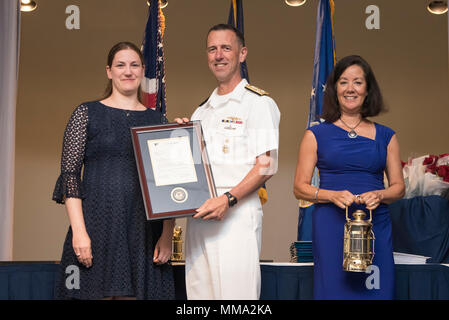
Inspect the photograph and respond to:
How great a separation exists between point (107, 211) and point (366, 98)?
1436 millimetres

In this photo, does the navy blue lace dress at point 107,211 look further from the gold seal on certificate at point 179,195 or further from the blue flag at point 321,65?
the blue flag at point 321,65

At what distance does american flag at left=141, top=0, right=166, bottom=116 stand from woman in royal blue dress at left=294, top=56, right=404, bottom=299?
2.10 m

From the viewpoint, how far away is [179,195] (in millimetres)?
2660

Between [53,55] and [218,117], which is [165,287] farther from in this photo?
[53,55]

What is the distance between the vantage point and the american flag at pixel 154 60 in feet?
16.2

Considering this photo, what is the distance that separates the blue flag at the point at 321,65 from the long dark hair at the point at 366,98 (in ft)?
6.07

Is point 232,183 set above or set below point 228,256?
above

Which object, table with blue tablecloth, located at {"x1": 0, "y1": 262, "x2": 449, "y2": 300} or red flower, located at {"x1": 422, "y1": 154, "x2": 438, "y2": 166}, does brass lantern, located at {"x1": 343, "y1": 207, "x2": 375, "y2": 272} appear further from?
red flower, located at {"x1": 422, "y1": 154, "x2": 438, "y2": 166}

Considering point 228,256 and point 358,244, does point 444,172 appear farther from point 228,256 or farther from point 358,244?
point 228,256

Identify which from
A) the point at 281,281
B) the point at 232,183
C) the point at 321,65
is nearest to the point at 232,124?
the point at 232,183

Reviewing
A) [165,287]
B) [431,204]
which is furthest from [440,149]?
[165,287]

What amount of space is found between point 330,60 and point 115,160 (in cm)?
285

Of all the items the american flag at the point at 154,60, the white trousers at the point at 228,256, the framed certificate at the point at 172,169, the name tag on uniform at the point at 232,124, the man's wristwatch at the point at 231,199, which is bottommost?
the white trousers at the point at 228,256

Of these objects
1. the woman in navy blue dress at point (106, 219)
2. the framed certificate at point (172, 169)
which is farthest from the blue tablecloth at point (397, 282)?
the framed certificate at point (172, 169)
